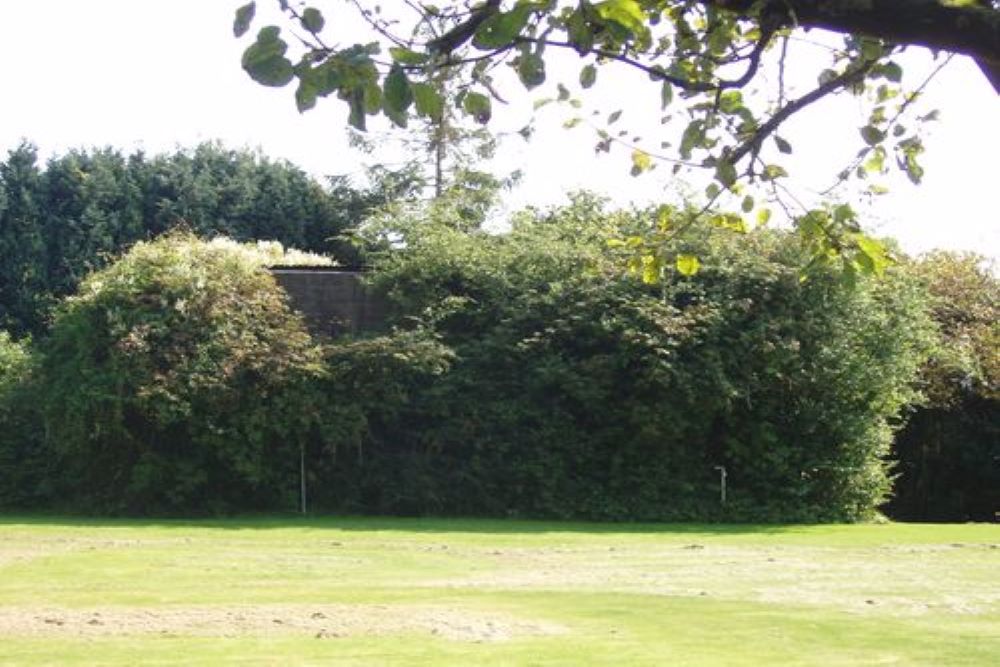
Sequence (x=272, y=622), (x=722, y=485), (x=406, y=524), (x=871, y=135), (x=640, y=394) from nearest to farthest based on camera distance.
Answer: (x=871, y=135), (x=272, y=622), (x=406, y=524), (x=640, y=394), (x=722, y=485)

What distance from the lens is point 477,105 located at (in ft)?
13.3

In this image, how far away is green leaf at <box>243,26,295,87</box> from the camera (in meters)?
3.34

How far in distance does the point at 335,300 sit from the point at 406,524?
528cm

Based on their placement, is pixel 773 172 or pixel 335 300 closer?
pixel 773 172

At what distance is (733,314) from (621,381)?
233cm

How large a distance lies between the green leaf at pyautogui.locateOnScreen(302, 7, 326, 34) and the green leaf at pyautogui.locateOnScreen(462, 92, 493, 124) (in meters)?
0.68

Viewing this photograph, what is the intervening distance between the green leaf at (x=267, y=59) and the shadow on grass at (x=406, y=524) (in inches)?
599

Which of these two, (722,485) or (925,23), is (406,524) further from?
(925,23)

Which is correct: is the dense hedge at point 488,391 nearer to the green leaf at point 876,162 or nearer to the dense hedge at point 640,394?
the dense hedge at point 640,394

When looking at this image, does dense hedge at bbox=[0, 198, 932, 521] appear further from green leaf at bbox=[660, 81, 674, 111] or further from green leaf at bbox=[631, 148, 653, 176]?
green leaf at bbox=[660, 81, 674, 111]

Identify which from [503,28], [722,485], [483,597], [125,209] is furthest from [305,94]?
[125,209]

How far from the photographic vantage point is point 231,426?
2036cm

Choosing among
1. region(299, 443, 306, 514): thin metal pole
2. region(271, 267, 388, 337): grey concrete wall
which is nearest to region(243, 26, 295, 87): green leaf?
region(299, 443, 306, 514): thin metal pole

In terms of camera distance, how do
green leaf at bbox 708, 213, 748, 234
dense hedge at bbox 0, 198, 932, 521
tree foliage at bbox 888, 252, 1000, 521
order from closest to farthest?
green leaf at bbox 708, 213, 748, 234 < dense hedge at bbox 0, 198, 932, 521 < tree foliage at bbox 888, 252, 1000, 521
